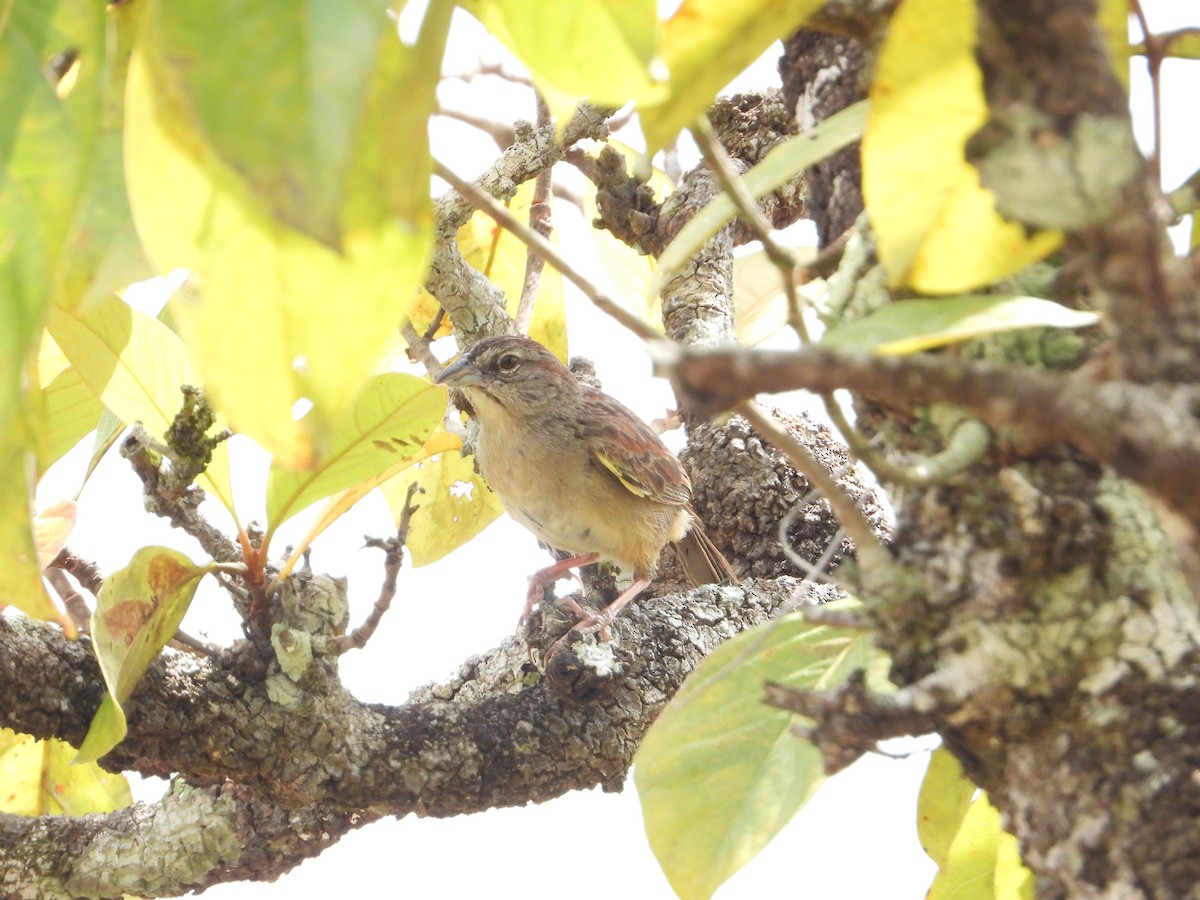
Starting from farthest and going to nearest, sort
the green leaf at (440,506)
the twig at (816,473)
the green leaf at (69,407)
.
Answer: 1. the green leaf at (440,506)
2. the green leaf at (69,407)
3. the twig at (816,473)

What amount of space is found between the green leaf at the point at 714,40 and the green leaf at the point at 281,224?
194 millimetres

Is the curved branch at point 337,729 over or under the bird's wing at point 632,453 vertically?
under

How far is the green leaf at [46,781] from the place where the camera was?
3076mm

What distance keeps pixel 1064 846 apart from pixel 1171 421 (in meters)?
0.45

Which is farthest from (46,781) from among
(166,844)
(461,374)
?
(461,374)

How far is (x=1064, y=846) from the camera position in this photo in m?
1.01

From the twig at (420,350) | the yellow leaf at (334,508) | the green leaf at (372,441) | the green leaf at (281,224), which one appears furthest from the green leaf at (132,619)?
the twig at (420,350)

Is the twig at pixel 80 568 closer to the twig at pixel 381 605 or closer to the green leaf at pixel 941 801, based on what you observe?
the twig at pixel 381 605

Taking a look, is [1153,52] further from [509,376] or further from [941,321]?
[509,376]

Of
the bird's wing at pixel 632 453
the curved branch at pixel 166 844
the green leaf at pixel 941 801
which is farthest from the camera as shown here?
the bird's wing at pixel 632 453

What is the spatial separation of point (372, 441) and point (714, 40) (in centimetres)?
142

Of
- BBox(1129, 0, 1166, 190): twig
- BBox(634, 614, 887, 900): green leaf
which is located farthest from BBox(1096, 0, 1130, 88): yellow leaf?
BBox(634, 614, 887, 900): green leaf

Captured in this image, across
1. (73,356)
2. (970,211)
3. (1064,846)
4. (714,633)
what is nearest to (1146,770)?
(1064,846)

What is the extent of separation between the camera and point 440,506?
3570 mm
